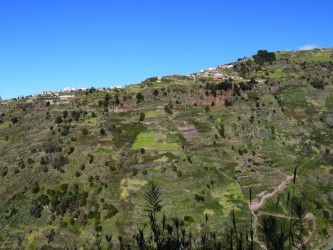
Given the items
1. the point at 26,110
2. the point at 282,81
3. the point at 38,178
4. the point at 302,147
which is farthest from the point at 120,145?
the point at 282,81

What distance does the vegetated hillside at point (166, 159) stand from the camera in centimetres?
9288

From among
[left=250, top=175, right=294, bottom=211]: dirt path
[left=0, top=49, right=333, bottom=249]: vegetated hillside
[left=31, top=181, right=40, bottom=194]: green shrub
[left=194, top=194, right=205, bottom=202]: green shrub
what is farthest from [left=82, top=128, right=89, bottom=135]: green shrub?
[left=250, top=175, right=294, bottom=211]: dirt path

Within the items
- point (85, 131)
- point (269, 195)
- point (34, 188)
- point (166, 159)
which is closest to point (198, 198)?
point (166, 159)

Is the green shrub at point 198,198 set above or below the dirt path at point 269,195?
above

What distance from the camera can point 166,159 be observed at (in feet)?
359

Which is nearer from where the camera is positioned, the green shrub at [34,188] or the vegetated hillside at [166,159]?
the vegetated hillside at [166,159]

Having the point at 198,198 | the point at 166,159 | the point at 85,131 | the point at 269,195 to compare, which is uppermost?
the point at 85,131

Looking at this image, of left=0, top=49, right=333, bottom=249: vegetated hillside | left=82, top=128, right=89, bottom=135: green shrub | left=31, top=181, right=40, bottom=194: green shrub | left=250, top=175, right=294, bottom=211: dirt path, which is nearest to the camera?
left=0, top=49, right=333, bottom=249: vegetated hillside

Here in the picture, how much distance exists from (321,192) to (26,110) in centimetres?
9532

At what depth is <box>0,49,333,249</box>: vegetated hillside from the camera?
3656 inches

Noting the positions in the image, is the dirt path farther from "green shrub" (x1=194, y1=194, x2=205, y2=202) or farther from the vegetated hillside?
"green shrub" (x1=194, y1=194, x2=205, y2=202)

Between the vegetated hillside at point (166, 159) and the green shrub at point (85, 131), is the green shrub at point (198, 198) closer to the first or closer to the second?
the vegetated hillside at point (166, 159)

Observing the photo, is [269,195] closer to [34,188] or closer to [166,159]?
[166,159]

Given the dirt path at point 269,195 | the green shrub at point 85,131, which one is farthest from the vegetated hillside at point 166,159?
the green shrub at point 85,131
